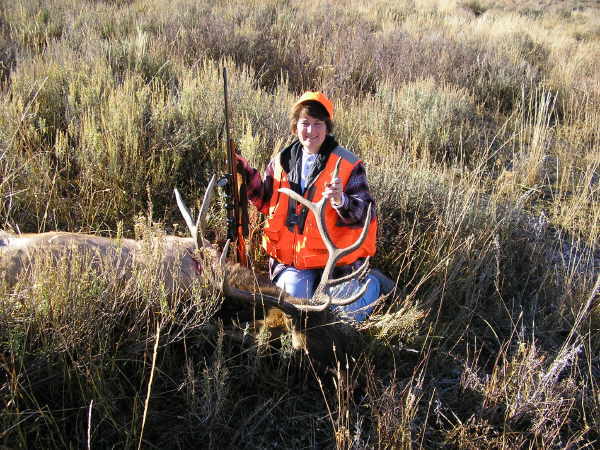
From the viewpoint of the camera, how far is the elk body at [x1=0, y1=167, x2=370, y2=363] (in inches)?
94.3

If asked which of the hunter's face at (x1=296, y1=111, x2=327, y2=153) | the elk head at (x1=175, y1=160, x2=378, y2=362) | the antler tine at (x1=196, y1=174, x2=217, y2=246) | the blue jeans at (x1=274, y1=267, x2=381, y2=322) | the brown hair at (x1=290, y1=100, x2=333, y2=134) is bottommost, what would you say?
the blue jeans at (x1=274, y1=267, x2=381, y2=322)

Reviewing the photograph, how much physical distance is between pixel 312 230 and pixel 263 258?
2.22 ft

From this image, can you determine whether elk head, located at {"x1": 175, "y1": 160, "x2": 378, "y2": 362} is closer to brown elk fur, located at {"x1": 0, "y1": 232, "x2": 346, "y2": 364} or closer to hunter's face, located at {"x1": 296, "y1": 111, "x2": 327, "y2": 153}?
brown elk fur, located at {"x1": 0, "y1": 232, "x2": 346, "y2": 364}

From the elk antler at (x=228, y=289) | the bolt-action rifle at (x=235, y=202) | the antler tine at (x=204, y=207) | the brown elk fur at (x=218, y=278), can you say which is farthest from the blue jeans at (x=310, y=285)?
the antler tine at (x=204, y=207)

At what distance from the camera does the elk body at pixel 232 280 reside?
94.3 inches

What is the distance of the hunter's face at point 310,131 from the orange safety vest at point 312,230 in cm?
13

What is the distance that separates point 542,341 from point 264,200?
2.19 meters

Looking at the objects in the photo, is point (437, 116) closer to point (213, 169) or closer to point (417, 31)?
point (213, 169)

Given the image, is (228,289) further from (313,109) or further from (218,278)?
(313,109)

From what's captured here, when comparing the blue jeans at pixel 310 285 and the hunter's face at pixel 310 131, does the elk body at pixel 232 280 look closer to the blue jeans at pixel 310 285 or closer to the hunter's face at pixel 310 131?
the blue jeans at pixel 310 285

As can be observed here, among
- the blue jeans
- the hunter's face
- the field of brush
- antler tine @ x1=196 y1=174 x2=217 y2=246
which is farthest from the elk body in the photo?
the hunter's face

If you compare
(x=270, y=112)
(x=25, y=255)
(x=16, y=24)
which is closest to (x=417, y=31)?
(x=270, y=112)

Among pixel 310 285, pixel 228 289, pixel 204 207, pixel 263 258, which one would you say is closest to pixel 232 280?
pixel 228 289

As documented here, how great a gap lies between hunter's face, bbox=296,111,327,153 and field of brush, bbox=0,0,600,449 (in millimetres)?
799
